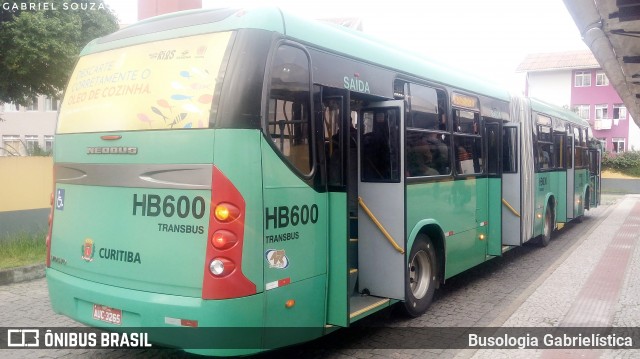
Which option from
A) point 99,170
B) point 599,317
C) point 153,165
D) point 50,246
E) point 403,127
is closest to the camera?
point 153,165

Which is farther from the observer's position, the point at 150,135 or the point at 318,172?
the point at 318,172

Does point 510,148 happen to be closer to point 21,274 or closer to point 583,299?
point 583,299

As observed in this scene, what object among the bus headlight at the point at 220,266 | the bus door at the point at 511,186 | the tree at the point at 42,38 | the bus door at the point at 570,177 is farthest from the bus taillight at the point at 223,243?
the bus door at the point at 570,177

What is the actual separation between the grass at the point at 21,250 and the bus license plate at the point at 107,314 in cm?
462

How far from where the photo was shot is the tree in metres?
9.71

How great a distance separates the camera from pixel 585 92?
4731cm

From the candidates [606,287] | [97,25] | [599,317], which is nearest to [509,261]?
[606,287]

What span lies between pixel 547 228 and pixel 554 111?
8.86ft

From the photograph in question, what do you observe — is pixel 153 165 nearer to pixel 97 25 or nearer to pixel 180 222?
pixel 180 222

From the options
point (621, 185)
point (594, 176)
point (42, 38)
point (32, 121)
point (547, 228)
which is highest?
point (32, 121)

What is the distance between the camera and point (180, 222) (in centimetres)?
394

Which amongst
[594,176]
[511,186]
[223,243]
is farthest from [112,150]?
[594,176]

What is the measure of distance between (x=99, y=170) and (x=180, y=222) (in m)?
1.02

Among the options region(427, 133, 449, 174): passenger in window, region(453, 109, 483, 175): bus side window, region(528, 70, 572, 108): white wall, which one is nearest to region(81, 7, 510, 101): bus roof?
region(427, 133, 449, 174): passenger in window
